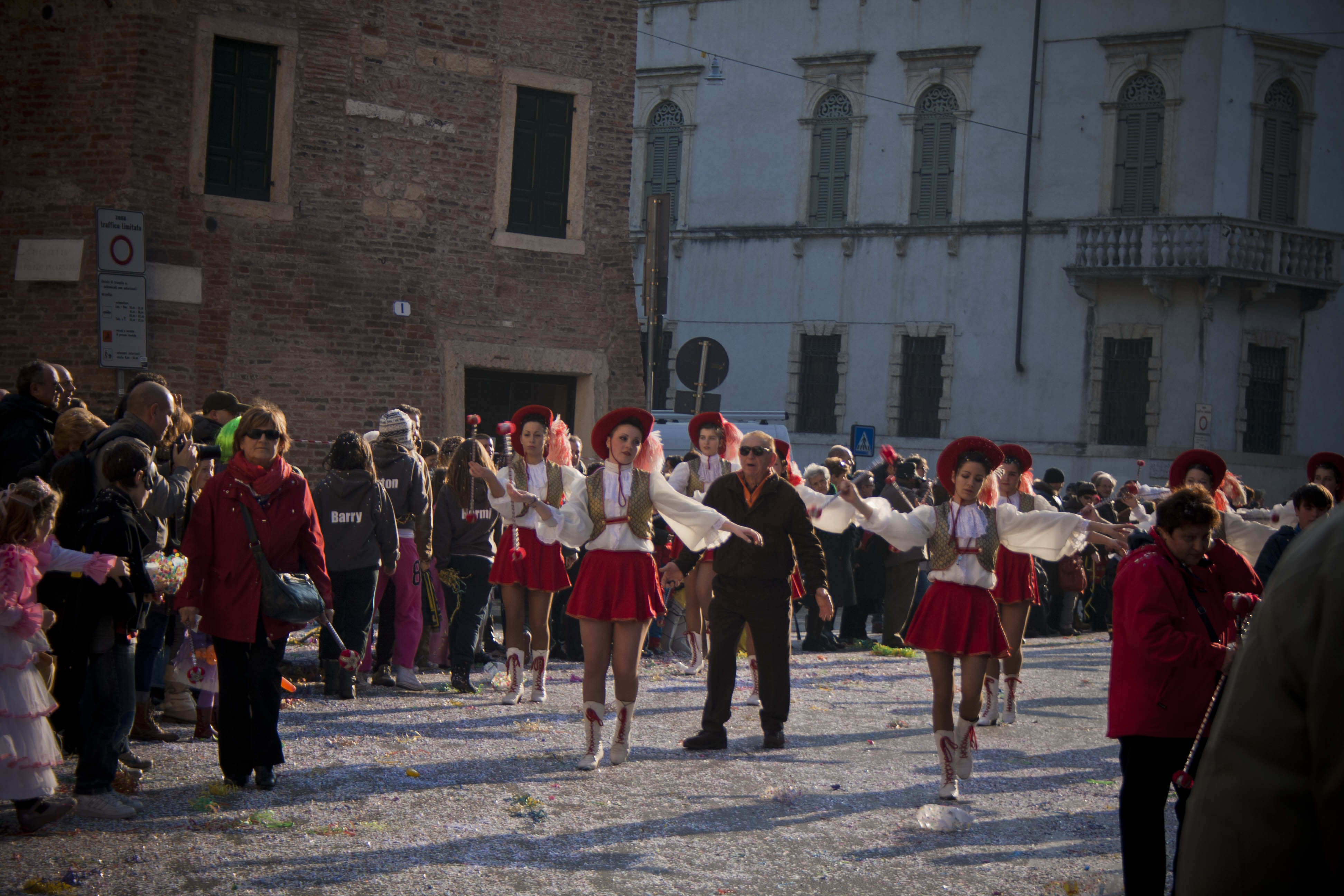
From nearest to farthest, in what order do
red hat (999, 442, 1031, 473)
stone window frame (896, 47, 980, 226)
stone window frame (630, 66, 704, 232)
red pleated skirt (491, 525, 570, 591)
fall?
1. red pleated skirt (491, 525, 570, 591)
2. red hat (999, 442, 1031, 473)
3. stone window frame (896, 47, 980, 226)
4. stone window frame (630, 66, 704, 232)

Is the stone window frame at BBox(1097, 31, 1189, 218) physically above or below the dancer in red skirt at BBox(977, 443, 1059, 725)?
above

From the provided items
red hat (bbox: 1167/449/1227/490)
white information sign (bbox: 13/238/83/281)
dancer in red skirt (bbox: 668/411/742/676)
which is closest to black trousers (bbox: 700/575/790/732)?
dancer in red skirt (bbox: 668/411/742/676)

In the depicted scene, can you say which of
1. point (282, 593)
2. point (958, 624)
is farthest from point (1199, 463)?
point (282, 593)

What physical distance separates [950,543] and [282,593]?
376cm

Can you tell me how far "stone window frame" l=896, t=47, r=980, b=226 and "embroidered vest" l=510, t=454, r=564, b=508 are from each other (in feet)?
79.3

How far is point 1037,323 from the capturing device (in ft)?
104

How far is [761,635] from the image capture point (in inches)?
363

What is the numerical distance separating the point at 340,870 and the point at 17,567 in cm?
196

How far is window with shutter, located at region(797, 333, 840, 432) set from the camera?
34094 millimetres

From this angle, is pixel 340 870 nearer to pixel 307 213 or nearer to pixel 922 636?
pixel 922 636

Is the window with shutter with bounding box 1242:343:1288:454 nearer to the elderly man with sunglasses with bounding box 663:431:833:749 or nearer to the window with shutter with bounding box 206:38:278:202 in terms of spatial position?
the window with shutter with bounding box 206:38:278:202

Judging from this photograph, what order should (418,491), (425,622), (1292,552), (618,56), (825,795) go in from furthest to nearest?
(618,56) < (425,622) < (418,491) < (825,795) < (1292,552)

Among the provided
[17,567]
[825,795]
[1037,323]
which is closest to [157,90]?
[17,567]

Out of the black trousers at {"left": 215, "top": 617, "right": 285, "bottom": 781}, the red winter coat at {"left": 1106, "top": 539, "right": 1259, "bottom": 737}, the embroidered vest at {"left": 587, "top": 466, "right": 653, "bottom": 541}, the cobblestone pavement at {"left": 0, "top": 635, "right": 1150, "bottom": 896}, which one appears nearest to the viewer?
the red winter coat at {"left": 1106, "top": 539, "right": 1259, "bottom": 737}
